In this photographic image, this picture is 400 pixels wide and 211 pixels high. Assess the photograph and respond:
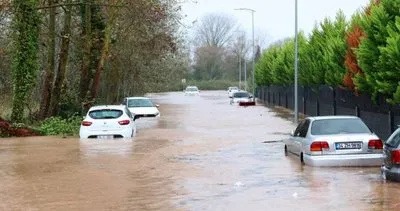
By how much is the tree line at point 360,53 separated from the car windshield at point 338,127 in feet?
14.0

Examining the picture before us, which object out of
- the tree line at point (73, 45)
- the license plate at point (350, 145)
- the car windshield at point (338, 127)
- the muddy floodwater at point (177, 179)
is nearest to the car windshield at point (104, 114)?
the muddy floodwater at point (177, 179)

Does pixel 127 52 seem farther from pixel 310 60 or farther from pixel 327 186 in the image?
pixel 327 186

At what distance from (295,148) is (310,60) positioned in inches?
941

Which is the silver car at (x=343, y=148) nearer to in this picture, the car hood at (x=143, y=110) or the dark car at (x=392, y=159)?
the dark car at (x=392, y=159)

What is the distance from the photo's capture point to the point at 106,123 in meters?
25.4

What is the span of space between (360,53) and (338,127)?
7.61 metres

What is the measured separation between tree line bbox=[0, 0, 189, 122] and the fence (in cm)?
901

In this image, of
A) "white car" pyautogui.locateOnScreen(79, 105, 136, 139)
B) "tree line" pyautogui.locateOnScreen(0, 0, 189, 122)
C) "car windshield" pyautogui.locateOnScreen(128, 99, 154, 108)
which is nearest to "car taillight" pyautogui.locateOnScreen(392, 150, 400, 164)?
"white car" pyautogui.locateOnScreen(79, 105, 136, 139)

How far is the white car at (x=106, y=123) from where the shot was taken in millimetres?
25422

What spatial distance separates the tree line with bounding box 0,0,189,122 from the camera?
103 ft

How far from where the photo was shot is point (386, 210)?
35.0 feet

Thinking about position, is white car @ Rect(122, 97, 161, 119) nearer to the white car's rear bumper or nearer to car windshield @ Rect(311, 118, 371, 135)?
car windshield @ Rect(311, 118, 371, 135)

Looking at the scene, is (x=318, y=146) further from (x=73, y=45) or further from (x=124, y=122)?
(x=73, y=45)

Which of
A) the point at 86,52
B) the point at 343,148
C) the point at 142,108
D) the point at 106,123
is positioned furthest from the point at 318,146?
the point at 142,108
